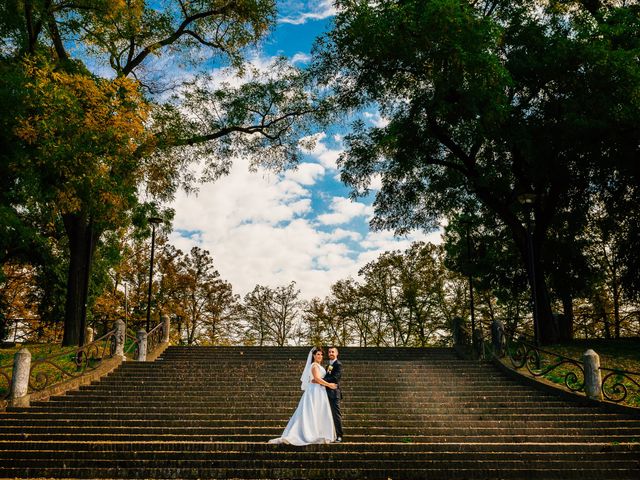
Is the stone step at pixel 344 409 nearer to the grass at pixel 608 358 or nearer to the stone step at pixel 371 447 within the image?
the grass at pixel 608 358

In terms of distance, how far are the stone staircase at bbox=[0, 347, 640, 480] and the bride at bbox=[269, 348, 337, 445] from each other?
22 centimetres

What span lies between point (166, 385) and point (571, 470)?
10043mm

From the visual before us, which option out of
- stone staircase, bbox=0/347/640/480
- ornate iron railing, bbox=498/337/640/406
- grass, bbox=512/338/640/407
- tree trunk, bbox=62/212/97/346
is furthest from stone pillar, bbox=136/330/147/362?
grass, bbox=512/338/640/407

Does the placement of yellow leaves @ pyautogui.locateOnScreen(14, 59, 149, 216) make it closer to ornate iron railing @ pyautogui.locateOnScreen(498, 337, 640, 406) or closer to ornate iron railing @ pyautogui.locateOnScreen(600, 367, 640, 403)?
ornate iron railing @ pyautogui.locateOnScreen(498, 337, 640, 406)

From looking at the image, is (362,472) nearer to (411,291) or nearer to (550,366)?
(550,366)

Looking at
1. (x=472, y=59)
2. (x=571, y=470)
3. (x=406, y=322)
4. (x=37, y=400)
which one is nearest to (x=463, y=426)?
(x=571, y=470)

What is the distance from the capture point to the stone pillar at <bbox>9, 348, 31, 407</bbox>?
1224 centimetres

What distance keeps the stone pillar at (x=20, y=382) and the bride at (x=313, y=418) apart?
680 centimetres

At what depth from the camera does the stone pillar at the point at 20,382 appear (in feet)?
40.2

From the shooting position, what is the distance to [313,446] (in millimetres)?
9172

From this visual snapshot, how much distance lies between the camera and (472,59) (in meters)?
16.7

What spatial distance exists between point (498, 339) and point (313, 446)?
9997mm

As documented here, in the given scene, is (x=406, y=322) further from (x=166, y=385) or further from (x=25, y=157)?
(x=25, y=157)

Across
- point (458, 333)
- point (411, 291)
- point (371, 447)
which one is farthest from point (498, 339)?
point (411, 291)
